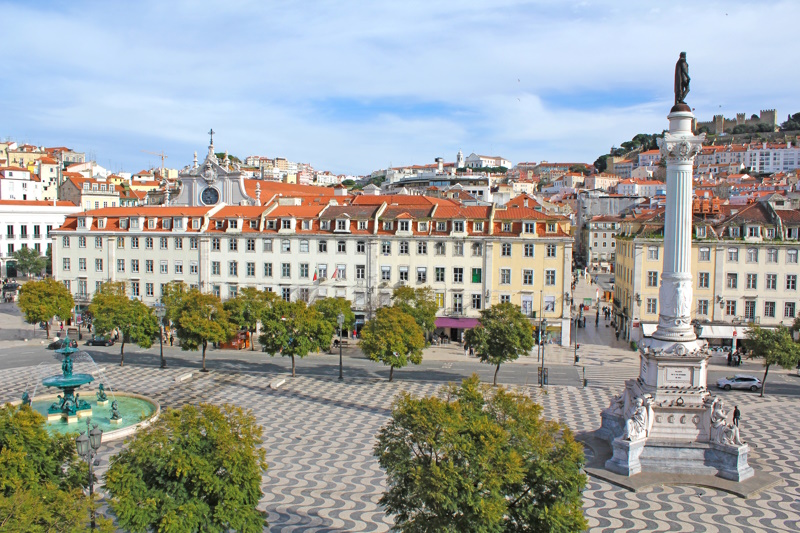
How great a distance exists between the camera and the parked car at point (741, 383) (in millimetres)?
35938

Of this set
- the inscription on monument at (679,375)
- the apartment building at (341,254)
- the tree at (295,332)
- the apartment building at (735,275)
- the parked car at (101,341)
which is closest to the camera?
the inscription on monument at (679,375)

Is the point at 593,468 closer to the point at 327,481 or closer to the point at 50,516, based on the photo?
the point at 327,481

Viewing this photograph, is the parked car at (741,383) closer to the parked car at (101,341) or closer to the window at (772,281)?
the window at (772,281)

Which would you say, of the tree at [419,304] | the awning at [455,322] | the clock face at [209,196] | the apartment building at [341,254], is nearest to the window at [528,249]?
the apartment building at [341,254]

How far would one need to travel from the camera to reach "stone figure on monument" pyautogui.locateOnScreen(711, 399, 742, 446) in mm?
22531

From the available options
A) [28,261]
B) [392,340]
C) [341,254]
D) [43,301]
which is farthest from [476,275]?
[28,261]

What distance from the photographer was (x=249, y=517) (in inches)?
556

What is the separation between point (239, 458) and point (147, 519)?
6.69 feet

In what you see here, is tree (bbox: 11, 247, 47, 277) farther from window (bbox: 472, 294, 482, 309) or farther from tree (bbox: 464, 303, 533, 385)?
tree (bbox: 464, 303, 533, 385)

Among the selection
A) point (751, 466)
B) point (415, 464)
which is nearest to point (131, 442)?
point (415, 464)

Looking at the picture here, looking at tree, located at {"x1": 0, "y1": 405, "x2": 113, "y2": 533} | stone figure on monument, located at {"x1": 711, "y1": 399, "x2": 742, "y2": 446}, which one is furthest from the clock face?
stone figure on monument, located at {"x1": 711, "y1": 399, "x2": 742, "y2": 446}

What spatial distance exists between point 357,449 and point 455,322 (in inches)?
Answer: 962

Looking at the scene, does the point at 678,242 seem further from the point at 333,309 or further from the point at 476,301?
the point at 476,301

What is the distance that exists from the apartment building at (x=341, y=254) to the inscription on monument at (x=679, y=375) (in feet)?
76.8
